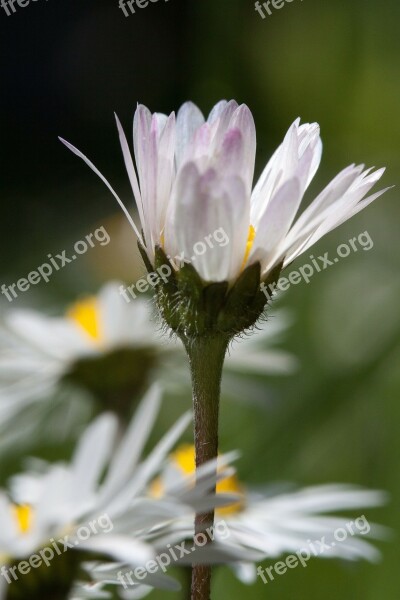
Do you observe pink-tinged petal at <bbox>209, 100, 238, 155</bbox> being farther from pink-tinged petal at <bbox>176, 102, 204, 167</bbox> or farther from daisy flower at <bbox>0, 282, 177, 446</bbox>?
daisy flower at <bbox>0, 282, 177, 446</bbox>

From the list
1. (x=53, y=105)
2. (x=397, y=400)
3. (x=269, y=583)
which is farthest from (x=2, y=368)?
(x=53, y=105)

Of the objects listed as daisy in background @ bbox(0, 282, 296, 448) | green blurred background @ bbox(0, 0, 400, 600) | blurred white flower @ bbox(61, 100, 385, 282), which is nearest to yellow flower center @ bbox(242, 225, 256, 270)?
blurred white flower @ bbox(61, 100, 385, 282)

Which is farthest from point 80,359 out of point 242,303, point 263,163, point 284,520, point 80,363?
point 263,163

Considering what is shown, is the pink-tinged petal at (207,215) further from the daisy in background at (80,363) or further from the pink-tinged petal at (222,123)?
the daisy in background at (80,363)

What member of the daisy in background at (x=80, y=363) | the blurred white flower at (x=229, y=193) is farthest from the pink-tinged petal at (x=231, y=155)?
the daisy in background at (x=80, y=363)

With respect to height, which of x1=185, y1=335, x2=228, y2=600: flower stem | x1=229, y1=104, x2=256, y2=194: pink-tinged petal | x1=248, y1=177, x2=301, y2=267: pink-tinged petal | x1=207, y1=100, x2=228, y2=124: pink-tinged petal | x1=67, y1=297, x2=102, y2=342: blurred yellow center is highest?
x1=207, y1=100, x2=228, y2=124: pink-tinged petal

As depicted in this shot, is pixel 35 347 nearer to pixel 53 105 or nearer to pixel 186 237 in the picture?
pixel 186 237

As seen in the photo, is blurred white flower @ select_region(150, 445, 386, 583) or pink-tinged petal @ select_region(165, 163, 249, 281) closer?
pink-tinged petal @ select_region(165, 163, 249, 281)
